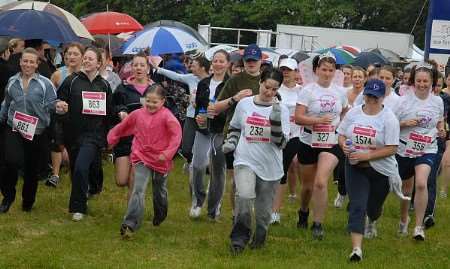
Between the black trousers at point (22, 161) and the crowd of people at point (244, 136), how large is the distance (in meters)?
0.01

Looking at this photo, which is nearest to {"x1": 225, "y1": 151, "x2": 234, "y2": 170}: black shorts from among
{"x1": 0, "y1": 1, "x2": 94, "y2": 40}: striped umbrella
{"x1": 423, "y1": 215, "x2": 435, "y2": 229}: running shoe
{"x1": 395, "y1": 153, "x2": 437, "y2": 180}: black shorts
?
{"x1": 395, "y1": 153, "x2": 437, "y2": 180}: black shorts

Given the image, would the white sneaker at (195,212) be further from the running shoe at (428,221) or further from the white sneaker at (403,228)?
the running shoe at (428,221)

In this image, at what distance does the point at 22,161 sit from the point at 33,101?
68 cm

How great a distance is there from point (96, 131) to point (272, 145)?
2.36 meters

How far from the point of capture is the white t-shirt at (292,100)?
950cm

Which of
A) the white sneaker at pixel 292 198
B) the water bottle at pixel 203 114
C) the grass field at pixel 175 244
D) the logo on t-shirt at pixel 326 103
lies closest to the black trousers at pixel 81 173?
the grass field at pixel 175 244

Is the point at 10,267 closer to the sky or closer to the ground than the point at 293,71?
closer to the ground

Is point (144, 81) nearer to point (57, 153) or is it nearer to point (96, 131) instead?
point (96, 131)

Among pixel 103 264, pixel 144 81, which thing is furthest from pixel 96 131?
pixel 103 264

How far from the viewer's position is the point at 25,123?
366 inches

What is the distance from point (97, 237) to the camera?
8.58 metres

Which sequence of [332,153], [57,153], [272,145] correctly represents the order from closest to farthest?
[272,145], [332,153], [57,153]

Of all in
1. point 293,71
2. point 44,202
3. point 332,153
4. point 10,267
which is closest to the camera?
point 10,267

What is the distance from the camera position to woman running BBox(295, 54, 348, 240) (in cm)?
893
